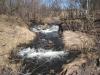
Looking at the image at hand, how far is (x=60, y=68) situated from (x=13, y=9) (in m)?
15.5

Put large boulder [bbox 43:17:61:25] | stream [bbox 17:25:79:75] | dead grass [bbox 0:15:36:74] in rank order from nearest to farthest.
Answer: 1. stream [bbox 17:25:79:75]
2. dead grass [bbox 0:15:36:74]
3. large boulder [bbox 43:17:61:25]

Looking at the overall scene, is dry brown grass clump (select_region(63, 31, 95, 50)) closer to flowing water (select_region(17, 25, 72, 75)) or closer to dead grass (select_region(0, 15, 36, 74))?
flowing water (select_region(17, 25, 72, 75))

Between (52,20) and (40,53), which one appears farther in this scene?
(52,20)

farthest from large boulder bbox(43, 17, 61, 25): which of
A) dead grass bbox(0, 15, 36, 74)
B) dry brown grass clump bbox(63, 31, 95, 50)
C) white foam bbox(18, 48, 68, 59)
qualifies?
white foam bbox(18, 48, 68, 59)

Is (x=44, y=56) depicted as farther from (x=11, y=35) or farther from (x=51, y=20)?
(x=51, y=20)

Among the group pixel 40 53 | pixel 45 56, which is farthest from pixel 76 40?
pixel 45 56

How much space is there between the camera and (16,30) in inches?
835

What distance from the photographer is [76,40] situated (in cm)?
1831

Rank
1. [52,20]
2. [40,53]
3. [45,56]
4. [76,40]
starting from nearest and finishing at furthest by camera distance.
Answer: [45,56] → [40,53] → [76,40] → [52,20]

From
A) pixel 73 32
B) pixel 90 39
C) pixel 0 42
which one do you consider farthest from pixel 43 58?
pixel 73 32

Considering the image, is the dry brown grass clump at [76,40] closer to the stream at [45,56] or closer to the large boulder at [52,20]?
the stream at [45,56]

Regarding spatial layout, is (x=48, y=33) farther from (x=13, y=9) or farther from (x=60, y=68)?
(x=60, y=68)

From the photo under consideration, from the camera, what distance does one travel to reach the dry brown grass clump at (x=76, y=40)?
1552cm

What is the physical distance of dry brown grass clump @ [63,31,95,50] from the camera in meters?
15.5
